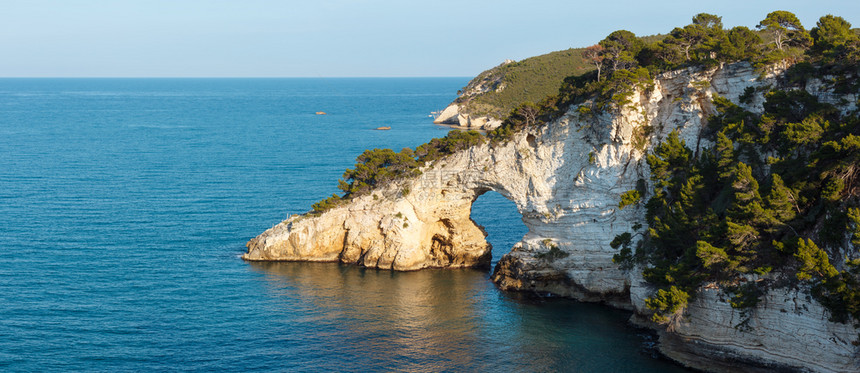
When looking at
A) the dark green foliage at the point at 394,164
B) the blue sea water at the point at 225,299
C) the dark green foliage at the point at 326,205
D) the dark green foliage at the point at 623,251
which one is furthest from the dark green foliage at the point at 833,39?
the dark green foliage at the point at 326,205

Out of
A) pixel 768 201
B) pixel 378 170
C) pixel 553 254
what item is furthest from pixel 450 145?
pixel 768 201

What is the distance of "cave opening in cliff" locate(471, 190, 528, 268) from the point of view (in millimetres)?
58938

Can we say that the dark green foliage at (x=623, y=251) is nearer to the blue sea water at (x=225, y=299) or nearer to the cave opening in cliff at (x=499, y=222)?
the blue sea water at (x=225, y=299)

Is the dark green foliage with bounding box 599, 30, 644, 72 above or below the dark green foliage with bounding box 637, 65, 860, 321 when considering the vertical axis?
above

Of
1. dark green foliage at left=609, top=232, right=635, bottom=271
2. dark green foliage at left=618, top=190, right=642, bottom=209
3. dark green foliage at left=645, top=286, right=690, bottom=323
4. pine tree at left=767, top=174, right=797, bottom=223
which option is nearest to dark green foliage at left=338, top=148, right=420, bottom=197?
dark green foliage at left=618, top=190, right=642, bottom=209

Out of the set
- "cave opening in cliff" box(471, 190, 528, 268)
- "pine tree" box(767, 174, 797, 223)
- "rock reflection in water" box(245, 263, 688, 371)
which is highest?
"pine tree" box(767, 174, 797, 223)

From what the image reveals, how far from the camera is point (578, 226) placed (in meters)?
46.8

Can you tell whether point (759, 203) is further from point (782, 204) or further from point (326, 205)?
point (326, 205)

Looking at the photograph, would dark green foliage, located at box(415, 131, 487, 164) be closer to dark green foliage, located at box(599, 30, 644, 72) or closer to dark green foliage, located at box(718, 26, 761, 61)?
dark green foliage, located at box(599, 30, 644, 72)

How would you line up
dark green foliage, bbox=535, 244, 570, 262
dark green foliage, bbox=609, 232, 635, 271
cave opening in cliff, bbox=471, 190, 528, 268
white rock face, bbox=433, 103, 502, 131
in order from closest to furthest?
dark green foliage, bbox=609, 232, 635, 271
dark green foliage, bbox=535, 244, 570, 262
cave opening in cliff, bbox=471, 190, 528, 268
white rock face, bbox=433, 103, 502, 131

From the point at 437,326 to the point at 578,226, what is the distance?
11470mm

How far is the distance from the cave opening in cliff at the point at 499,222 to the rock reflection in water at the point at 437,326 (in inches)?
265

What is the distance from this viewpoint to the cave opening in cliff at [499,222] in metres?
58.9

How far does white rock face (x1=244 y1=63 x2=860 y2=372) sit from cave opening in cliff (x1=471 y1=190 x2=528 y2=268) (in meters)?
4.30
